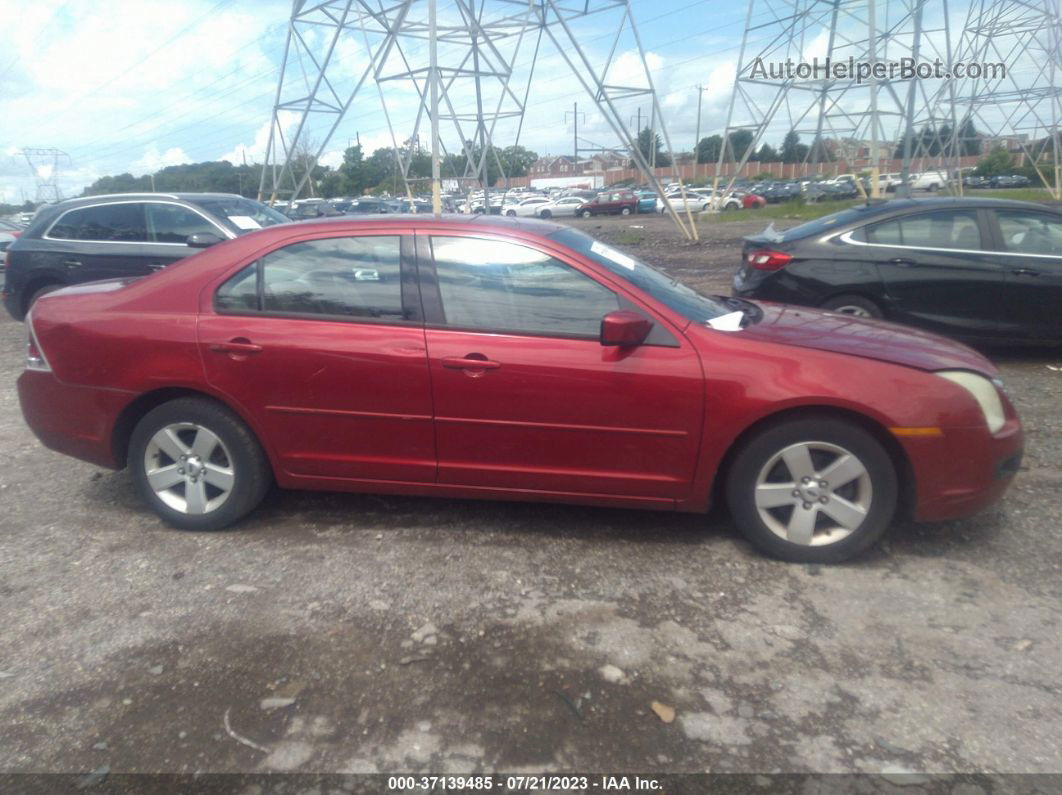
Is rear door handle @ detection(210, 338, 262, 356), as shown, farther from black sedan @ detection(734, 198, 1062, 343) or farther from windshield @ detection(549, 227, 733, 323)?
black sedan @ detection(734, 198, 1062, 343)

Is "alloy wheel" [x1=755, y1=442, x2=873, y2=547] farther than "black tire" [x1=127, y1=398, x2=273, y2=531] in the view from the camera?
No

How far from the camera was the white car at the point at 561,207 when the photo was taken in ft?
157

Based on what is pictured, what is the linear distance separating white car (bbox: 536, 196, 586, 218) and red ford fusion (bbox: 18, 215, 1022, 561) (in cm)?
4366

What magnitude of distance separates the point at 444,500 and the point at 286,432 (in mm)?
988

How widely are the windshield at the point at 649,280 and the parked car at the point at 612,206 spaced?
42798 mm

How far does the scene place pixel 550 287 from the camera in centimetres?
416

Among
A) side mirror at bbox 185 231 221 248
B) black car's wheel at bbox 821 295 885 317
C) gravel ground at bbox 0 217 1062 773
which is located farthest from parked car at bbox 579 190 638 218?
Result: gravel ground at bbox 0 217 1062 773

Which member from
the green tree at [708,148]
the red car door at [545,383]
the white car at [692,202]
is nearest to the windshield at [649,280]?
the red car door at [545,383]

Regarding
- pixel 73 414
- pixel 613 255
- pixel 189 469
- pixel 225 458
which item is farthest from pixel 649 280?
pixel 73 414

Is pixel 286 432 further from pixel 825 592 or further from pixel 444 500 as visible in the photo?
pixel 825 592

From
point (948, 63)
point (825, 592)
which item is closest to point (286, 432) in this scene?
point (825, 592)

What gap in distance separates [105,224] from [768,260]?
726cm

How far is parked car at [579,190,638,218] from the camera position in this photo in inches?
1833

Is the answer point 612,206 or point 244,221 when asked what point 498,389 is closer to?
point 244,221
